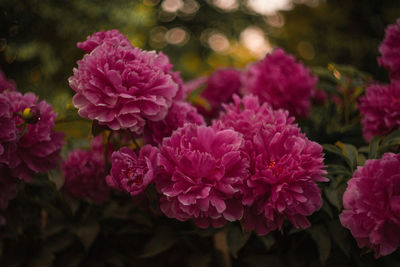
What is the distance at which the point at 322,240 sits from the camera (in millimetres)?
916

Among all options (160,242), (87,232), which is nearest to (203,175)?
(160,242)

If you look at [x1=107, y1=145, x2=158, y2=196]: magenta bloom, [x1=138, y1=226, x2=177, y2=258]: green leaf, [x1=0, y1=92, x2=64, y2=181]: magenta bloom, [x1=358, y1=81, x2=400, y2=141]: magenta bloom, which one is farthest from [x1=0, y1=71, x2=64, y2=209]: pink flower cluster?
[x1=358, y1=81, x2=400, y2=141]: magenta bloom

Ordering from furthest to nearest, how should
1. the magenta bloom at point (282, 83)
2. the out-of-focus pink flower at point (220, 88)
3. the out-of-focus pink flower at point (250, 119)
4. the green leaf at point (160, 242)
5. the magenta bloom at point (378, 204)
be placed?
1. the out-of-focus pink flower at point (220, 88)
2. the magenta bloom at point (282, 83)
3. the green leaf at point (160, 242)
4. the out-of-focus pink flower at point (250, 119)
5. the magenta bloom at point (378, 204)

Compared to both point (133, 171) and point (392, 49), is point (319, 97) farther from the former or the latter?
point (133, 171)

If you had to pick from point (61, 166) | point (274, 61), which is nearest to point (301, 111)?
point (274, 61)

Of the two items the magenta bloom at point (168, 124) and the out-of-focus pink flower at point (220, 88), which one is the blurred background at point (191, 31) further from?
the magenta bloom at point (168, 124)

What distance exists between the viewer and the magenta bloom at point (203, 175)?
746mm

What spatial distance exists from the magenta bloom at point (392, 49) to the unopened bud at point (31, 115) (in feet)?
3.26

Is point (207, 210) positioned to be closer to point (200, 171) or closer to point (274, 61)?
point (200, 171)

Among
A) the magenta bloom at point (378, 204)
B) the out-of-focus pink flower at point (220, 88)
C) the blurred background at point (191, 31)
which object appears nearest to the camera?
the magenta bloom at point (378, 204)

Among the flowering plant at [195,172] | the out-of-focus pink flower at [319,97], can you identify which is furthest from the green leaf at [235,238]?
the out-of-focus pink flower at [319,97]

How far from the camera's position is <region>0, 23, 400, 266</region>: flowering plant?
2.48ft

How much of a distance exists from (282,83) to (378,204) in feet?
2.05

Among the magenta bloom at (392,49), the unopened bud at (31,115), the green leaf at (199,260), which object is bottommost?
the green leaf at (199,260)
